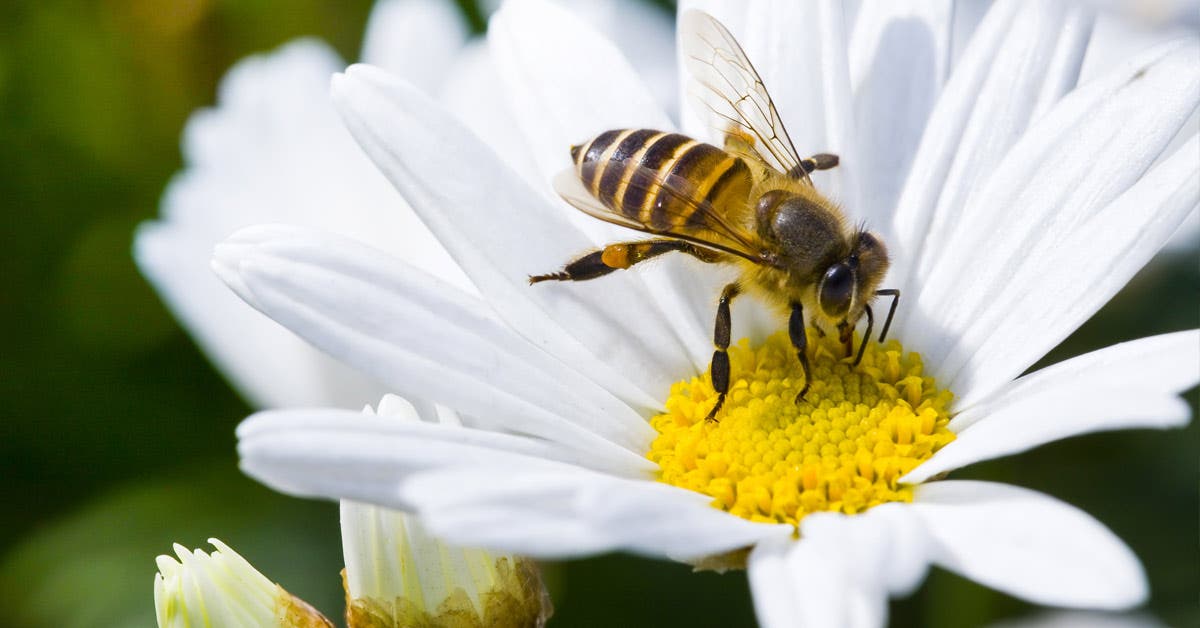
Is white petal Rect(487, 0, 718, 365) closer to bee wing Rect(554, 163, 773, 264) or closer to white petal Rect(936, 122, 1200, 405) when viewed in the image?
bee wing Rect(554, 163, 773, 264)

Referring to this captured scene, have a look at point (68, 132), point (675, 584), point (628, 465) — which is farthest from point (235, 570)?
point (68, 132)

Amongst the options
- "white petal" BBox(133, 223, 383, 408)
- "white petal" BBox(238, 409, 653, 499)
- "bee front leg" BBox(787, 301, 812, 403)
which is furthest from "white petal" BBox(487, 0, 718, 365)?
"white petal" BBox(238, 409, 653, 499)

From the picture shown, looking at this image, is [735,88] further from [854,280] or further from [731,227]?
[854,280]

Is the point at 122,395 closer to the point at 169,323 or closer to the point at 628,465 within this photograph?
the point at 169,323

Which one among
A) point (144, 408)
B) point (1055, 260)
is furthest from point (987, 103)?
point (144, 408)

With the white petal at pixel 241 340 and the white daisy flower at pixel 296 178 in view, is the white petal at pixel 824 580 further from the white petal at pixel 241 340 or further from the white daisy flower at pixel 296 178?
the white petal at pixel 241 340
